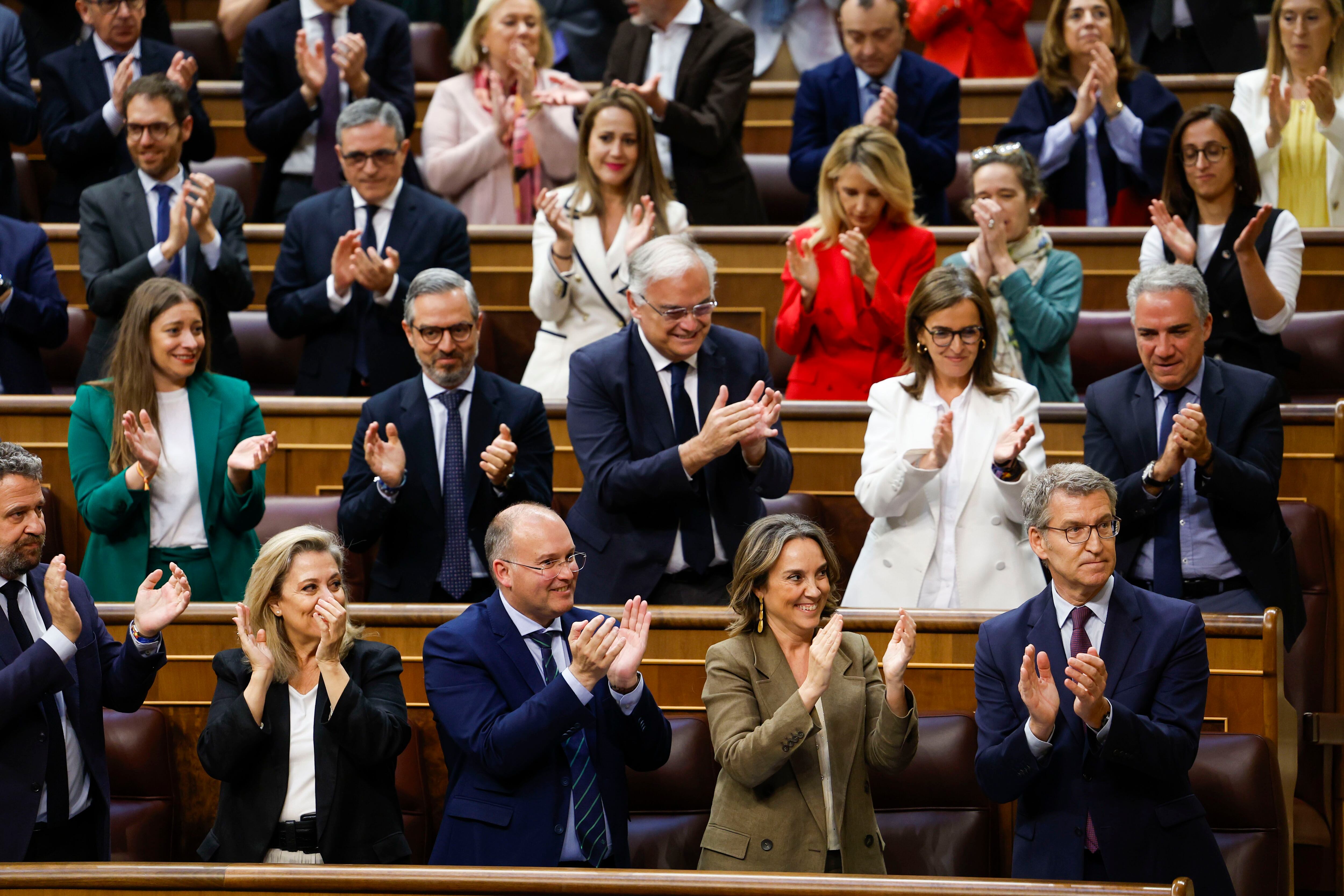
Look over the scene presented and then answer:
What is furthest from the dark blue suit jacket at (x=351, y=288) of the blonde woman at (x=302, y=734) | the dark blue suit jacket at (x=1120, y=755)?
the dark blue suit jacket at (x=1120, y=755)

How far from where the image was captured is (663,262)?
2.79m

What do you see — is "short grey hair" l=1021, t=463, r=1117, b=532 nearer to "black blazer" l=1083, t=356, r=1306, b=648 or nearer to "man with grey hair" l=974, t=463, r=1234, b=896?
"man with grey hair" l=974, t=463, r=1234, b=896

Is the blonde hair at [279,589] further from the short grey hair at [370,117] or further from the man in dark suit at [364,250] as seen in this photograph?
the short grey hair at [370,117]

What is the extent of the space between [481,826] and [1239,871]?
1.18 m

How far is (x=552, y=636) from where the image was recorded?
241 centimetres

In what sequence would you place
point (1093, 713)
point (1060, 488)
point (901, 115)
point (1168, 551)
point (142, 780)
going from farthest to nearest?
point (901, 115) → point (1168, 551) → point (142, 780) → point (1060, 488) → point (1093, 713)

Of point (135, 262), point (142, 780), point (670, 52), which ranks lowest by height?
point (142, 780)

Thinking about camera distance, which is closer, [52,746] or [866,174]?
[52,746]

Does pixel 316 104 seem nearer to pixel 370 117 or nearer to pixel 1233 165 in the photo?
pixel 370 117

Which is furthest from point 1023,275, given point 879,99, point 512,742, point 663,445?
point 512,742

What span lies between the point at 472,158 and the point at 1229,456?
233 cm

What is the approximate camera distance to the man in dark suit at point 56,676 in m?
2.28

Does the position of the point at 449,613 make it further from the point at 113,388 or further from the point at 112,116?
the point at 112,116

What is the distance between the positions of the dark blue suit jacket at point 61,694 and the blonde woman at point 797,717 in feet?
3.03
